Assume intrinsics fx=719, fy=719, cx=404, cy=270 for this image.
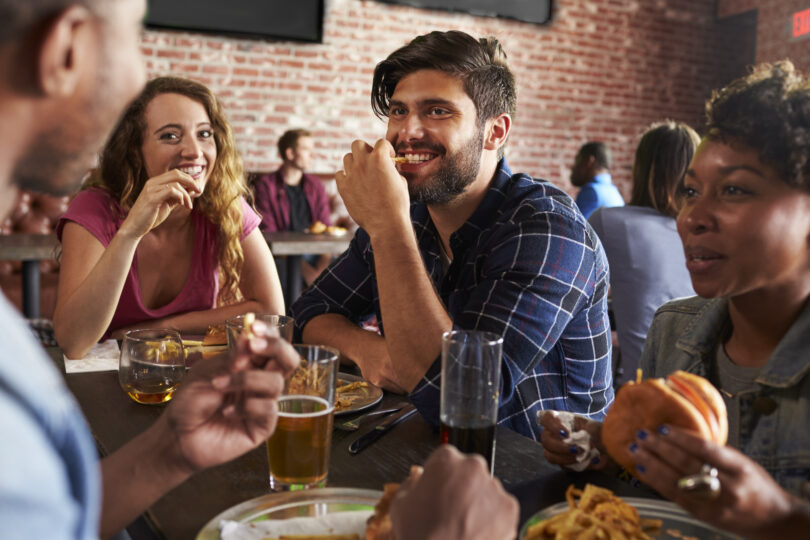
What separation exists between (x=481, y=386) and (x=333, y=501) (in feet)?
0.75

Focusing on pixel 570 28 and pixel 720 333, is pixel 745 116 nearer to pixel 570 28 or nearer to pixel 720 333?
pixel 720 333

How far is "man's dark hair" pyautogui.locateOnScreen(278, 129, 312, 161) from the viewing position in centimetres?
491

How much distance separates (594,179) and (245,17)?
2645 mm

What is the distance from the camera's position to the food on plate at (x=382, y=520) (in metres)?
0.71

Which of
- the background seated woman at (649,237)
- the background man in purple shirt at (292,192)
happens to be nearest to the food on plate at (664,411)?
the background seated woman at (649,237)

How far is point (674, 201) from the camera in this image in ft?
8.86

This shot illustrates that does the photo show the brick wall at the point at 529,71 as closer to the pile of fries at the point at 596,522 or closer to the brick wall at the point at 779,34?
the brick wall at the point at 779,34

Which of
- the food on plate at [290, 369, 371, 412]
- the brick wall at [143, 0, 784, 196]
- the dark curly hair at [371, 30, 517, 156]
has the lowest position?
the food on plate at [290, 369, 371, 412]

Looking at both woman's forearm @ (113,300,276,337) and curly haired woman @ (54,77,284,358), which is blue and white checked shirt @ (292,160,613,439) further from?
curly haired woman @ (54,77,284,358)

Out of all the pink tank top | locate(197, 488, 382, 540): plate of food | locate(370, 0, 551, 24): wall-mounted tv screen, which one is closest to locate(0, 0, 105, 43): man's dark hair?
locate(197, 488, 382, 540): plate of food

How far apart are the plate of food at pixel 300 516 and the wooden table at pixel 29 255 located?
2642 millimetres

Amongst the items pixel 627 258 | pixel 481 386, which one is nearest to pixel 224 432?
pixel 481 386

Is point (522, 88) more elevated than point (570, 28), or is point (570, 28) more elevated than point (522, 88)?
point (570, 28)

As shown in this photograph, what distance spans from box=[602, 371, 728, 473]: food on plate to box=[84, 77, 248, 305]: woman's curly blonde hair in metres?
1.53
